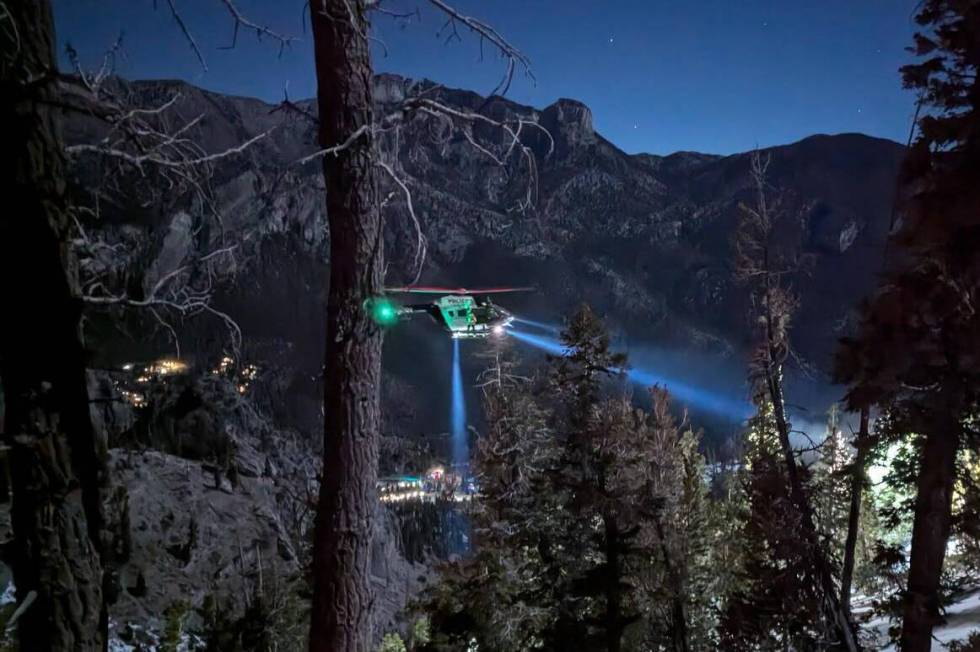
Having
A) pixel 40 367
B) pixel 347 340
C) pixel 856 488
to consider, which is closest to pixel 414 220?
pixel 347 340

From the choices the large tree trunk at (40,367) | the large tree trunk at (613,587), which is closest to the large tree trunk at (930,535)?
the large tree trunk at (613,587)

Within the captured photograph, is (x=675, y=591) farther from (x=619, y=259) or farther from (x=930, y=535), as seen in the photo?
(x=619, y=259)

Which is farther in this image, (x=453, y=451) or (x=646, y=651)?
(x=453, y=451)

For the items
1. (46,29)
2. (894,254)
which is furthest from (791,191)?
(46,29)

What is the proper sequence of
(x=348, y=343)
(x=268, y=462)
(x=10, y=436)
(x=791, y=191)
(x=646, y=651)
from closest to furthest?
(x=10, y=436) → (x=348, y=343) → (x=791, y=191) → (x=646, y=651) → (x=268, y=462)

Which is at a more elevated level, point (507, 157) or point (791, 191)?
point (791, 191)

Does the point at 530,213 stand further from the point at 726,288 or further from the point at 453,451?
the point at 726,288

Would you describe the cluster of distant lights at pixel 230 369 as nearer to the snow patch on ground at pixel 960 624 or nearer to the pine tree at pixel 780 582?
the pine tree at pixel 780 582

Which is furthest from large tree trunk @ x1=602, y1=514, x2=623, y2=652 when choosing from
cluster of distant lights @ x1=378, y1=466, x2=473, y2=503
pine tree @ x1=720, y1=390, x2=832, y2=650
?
cluster of distant lights @ x1=378, y1=466, x2=473, y2=503
